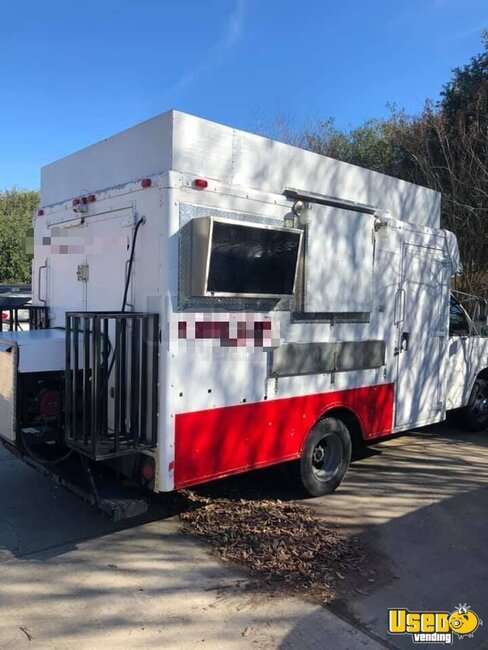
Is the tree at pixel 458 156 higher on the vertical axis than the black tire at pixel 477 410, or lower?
higher

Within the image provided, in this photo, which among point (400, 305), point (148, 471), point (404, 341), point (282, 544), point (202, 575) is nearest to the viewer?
point (202, 575)

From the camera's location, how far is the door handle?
5855 millimetres

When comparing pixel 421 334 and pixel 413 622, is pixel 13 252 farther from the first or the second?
pixel 413 622

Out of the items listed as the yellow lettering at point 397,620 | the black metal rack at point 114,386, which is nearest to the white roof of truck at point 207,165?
the black metal rack at point 114,386

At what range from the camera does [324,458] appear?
5.33 m

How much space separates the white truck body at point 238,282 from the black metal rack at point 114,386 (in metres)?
0.12

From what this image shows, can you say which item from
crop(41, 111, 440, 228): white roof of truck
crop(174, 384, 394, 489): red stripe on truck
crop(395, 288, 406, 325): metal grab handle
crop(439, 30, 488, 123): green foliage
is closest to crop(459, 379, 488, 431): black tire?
crop(395, 288, 406, 325): metal grab handle

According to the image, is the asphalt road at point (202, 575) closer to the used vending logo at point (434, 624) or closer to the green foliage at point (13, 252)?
the used vending logo at point (434, 624)

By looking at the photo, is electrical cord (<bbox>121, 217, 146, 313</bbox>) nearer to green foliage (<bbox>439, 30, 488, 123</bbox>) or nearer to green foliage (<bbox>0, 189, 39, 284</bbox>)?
green foliage (<bbox>439, 30, 488, 123</bbox>)

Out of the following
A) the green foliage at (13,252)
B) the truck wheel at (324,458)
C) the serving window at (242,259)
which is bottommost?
the truck wheel at (324,458)

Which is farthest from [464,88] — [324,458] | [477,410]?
[324,458]

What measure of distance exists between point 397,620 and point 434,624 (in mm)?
220

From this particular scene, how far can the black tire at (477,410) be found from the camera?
781 centimetres

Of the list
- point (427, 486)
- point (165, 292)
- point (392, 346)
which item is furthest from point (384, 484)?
point (165, 292)
